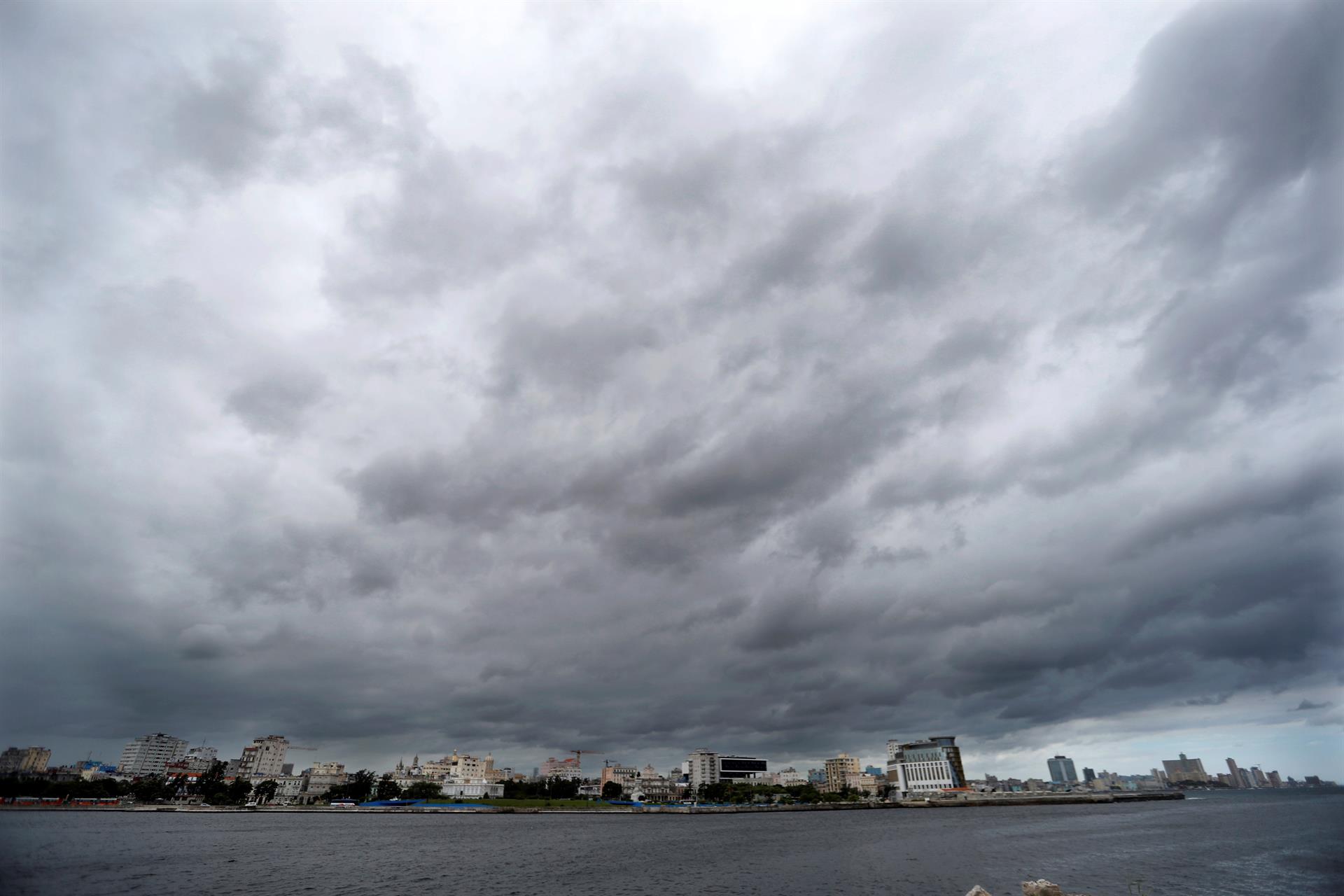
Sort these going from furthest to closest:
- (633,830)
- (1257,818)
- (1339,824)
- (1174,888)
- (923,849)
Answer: (633,830) < (1257,818) < (1339,824) < (923,849) < (1174,888)

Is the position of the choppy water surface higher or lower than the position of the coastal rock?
lower

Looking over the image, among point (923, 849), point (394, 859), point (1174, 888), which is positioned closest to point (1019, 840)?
point (923, 849)

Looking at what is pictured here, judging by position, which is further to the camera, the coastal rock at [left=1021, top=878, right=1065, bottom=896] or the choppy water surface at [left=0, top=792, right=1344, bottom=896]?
the choppy water surface at [left=0, top=792, right=1344, bottom=896]

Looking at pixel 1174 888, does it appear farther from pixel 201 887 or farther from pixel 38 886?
pixel 38 886

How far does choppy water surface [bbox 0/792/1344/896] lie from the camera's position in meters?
58.5

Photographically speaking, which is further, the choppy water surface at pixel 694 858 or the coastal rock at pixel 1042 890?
the choppy water surface at pixel 694 858

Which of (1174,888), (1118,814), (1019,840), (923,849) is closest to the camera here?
(1174,888)

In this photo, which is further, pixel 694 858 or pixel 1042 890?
pixel 694 858

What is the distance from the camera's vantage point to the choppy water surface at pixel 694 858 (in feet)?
192

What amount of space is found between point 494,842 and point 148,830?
226 feet

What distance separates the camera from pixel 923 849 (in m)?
90.4

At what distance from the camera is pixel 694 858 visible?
86.7 m

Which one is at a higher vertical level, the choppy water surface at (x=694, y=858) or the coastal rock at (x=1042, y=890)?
the coastal rock at (x=1042, y=890)

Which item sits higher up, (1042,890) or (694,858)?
(1042,890)
